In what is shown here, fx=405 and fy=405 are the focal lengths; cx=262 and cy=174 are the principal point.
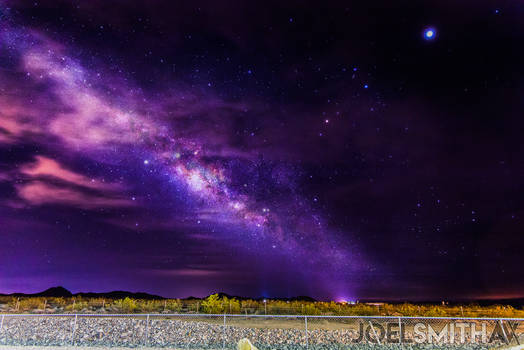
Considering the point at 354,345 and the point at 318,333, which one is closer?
the point at 354,345

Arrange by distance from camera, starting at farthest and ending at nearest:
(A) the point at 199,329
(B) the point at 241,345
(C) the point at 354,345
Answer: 1. (A) the point at 199,329
2. (C) the point at 354,345
3. (B) the point at 241,345

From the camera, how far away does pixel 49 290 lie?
186 m

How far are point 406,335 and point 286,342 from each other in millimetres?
6822

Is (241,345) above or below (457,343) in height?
above

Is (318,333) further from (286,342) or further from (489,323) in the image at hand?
(489,323)

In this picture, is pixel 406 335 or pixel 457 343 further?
pixel 406 335

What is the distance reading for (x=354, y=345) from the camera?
63.1 ft

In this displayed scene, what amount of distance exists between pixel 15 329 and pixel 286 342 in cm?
1620

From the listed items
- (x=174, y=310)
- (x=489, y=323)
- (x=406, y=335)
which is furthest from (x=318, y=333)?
(x=174, y=310)

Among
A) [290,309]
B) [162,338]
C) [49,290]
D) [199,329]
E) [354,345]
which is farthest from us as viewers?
[49,290]

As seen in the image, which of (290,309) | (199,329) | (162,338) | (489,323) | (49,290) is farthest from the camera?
(49,290)

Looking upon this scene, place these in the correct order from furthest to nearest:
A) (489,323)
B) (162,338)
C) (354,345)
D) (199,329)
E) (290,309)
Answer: (290,309)
(489,323)
(199,329)
(162,338)
(354,345)

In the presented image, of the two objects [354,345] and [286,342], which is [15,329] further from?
[354,345]

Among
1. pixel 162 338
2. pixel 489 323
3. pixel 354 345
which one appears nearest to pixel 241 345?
pixel 354 345
